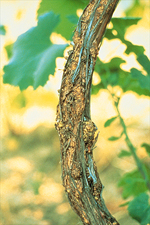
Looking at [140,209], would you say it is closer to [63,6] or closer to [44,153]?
[63,6]

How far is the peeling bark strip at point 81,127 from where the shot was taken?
25 centimetres

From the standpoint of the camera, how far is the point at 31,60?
370 millimetres

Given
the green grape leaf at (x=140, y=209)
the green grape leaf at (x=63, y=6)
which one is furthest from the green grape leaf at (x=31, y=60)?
the green grape leaf at (x=140, y=209)

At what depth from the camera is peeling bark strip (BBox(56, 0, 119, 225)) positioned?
0.81 feet

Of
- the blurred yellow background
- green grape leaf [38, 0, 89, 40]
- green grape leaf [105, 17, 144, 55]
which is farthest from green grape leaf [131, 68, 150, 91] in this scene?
the blurred yellow background

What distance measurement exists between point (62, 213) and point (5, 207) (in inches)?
9.2

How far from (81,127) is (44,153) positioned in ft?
3.21

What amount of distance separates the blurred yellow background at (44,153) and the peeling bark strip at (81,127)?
2.19 ft

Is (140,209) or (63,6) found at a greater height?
(63,6)

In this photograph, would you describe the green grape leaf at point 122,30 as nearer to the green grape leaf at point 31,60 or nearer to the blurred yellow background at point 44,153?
the green grape leaf at point 31,60

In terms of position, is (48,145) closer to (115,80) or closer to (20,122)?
(20,122)

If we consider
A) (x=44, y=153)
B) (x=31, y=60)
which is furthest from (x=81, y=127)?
(x=44, y=153)

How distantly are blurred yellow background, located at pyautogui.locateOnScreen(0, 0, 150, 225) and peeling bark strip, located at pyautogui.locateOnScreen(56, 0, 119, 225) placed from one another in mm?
667

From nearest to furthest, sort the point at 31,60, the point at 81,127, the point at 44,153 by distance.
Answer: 1. the point at 81,127
2. the point at 31,60
3. the point at 44,153
